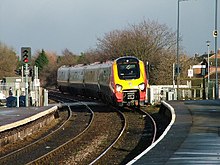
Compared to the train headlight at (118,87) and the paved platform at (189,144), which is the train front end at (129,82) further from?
the paved platform at (189,144)

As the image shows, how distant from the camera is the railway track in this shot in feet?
45.8

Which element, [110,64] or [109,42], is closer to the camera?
[110,64]

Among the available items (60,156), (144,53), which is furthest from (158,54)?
(60,156)

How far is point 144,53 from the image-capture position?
2534 inches

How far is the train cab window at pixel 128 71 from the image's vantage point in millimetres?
29109

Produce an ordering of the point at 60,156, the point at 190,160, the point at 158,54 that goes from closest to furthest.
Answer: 1. the point at 190,160
2. the point at 60,156
3. the point at 158,54

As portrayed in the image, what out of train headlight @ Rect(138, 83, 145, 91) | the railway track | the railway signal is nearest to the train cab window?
train headlight @ Rect(138, 83, 145, 91)

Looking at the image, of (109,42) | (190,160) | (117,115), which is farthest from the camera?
(109,42)

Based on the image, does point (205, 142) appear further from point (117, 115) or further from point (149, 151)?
point (117, 115)

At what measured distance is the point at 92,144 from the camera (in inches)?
669

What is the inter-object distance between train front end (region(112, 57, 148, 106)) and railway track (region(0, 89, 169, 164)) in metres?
2.85

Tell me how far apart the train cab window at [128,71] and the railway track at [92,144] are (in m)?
3.70

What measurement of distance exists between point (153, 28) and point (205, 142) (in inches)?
2214

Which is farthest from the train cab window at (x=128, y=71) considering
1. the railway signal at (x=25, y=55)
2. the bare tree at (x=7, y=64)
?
the bare tree at (x=7, y=64)
